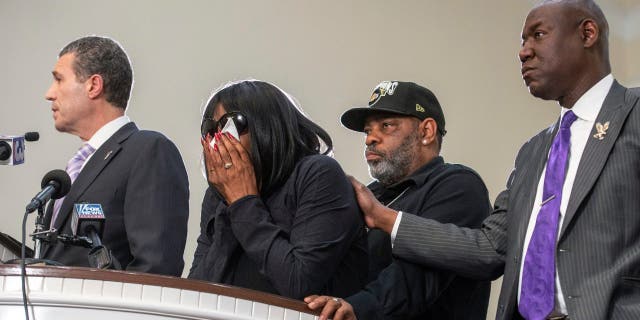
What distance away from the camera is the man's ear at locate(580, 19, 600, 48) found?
7.77 feet

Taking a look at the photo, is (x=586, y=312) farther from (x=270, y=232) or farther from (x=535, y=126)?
(x=535, y=126)

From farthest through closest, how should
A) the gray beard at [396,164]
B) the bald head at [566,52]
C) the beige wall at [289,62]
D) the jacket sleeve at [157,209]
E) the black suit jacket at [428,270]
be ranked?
the beige wall at [289,62] → the gray beard at [396,164] → the jacket sleeve at [157,209] → the black suit jacket at [428,270] → the bald head at [566,52]

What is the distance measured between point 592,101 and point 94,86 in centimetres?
149

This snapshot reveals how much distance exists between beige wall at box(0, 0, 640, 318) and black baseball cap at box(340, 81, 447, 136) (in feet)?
4.78

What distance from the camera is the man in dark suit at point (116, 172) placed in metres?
2.71

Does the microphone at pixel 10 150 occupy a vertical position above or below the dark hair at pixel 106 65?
below

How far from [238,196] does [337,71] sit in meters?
2.55

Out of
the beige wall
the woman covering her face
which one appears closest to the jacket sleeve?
the woman covering her face

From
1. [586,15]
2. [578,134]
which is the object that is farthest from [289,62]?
[578,134]

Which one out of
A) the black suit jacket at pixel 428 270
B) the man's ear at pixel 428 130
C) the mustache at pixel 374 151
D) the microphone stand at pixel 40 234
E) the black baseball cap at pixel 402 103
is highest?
the black baseball cap at pixel 402 103

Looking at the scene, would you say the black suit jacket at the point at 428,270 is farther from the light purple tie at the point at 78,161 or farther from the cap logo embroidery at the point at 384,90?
the light purple tie at the point at 78,161

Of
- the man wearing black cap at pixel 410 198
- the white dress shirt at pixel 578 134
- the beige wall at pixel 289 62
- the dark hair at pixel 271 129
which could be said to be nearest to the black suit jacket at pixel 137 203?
the dark hair at pixel 271 129

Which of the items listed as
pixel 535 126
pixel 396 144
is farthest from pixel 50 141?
pixel 535 126

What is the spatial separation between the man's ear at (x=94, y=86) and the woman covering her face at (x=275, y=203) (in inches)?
24.6
